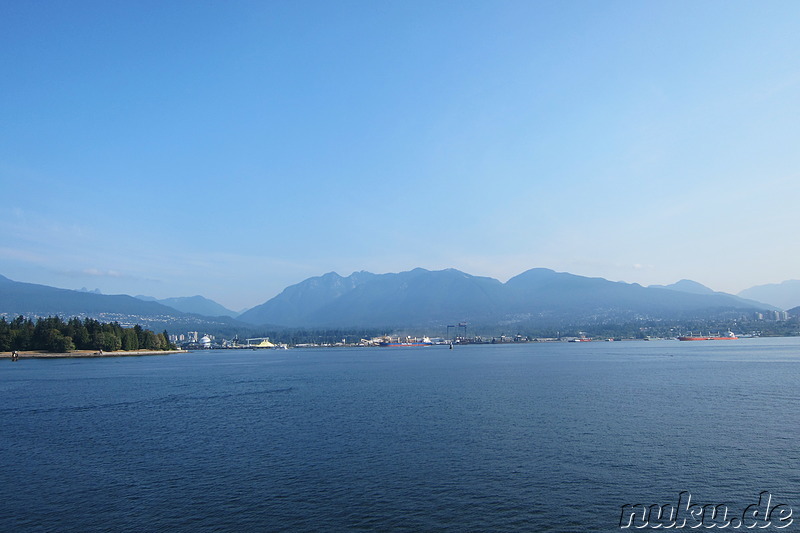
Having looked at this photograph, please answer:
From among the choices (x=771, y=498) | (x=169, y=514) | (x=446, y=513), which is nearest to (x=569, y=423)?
(x=771, y=498)

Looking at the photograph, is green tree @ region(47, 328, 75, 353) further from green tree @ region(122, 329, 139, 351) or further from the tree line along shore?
green tree @ region(122, 329, 139, 351)

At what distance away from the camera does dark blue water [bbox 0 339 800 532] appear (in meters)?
15.1

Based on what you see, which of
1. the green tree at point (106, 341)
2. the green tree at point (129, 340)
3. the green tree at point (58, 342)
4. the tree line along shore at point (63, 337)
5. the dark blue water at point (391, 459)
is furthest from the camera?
the green tree at point (129, 340)

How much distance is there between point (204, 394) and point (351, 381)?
15.1 m

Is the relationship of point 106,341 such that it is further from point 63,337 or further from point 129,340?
point 129,340

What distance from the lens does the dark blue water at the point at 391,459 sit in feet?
49.4

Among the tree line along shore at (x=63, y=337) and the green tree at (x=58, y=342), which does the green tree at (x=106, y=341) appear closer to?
the tree line along shore at (x=63, y=337)

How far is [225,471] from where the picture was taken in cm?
1934

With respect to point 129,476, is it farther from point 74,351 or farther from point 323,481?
point 74,351

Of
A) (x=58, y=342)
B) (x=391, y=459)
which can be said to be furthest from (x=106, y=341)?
(x=391, y=459)

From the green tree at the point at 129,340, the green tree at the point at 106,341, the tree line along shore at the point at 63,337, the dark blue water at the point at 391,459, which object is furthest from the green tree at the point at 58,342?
the dark blue water at the point at 391,459

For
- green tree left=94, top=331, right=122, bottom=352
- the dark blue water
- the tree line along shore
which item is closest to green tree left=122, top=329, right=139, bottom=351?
the tree line along shore

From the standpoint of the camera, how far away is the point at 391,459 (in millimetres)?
20531

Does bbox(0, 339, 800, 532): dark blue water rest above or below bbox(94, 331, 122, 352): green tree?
below
